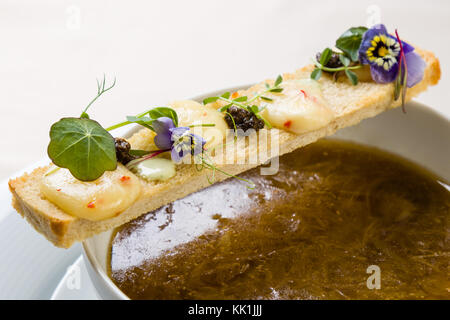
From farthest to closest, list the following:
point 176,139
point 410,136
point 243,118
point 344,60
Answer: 1. point 410,136
2. point 344,60
3. point 243,118
4. point 176,139

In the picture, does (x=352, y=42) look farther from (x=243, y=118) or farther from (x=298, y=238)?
(x=298, y=238)

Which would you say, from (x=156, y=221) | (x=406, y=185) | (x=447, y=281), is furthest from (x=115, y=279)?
(x=406, y=185)

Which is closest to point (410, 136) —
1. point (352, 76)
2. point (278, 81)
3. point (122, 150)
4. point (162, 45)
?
point (352, 76)

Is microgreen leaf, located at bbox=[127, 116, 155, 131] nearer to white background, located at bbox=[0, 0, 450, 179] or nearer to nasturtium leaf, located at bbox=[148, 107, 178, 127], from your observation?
nasturtium leaf, located at bbox=[148, 107, 178, 127]

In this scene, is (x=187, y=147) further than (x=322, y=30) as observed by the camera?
No

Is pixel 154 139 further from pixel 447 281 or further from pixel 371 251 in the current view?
pixel 447 281

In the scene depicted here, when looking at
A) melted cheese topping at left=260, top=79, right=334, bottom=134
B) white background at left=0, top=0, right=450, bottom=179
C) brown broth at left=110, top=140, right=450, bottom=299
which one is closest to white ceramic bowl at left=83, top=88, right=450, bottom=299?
brown broth at left=110, top=140, right=450, bottom=299

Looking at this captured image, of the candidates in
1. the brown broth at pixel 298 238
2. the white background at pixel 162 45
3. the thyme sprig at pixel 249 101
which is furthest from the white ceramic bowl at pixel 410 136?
the white background at pixel 162 45

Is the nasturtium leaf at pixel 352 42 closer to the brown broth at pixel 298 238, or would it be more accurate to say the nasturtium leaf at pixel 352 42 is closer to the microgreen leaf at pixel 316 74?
the microgreen leaf at pixel 316 74
